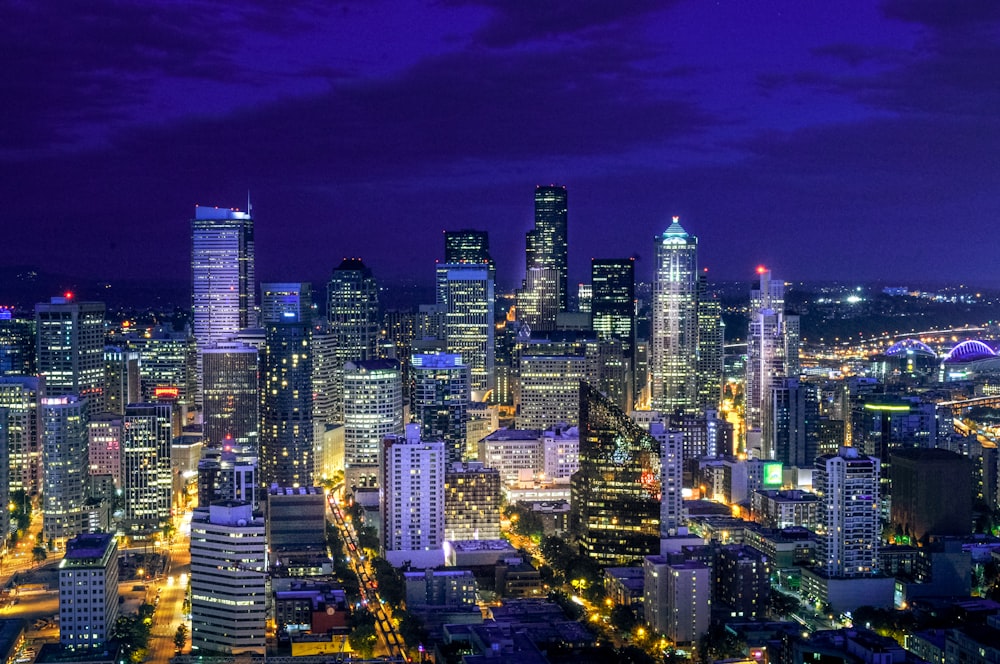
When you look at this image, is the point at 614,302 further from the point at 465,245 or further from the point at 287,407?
the point at 287,407

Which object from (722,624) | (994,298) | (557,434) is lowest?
(722,624)

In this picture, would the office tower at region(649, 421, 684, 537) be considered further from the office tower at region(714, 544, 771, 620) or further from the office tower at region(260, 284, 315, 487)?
the office tower at region(260, 284, 315, 487)

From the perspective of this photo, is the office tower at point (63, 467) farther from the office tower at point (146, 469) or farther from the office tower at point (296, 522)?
the office tower at point (296, 522)

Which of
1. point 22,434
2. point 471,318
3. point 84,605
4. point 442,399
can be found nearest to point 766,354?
point 471,318

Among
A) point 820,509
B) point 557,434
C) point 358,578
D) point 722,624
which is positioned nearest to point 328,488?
point 557,434

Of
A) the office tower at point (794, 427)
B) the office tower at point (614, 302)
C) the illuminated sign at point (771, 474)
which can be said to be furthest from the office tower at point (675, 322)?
the illuminated sign at point (771, 474)

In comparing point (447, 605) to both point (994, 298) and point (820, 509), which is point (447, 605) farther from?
point (994, 298)
